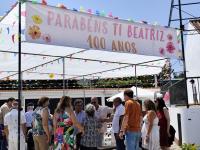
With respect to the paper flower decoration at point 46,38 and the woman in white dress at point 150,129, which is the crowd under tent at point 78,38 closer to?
the paper flower decoration at point 46,38

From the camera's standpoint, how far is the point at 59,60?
10156mm

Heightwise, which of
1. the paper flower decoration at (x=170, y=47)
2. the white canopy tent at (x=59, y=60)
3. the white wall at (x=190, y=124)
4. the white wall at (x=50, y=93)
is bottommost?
the white wall at (x=190, y=124)

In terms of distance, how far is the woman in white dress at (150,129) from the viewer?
290 inches

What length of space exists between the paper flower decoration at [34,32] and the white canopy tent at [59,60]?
4.4 inches

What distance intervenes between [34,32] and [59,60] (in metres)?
3.74

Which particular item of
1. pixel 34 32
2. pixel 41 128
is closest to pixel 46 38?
pixel 34 32

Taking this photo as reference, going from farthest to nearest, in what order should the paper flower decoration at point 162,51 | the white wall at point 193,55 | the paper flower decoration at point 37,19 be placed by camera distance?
the white wall at point 193,55, the paper flower decoration at point 162,51, the paper flower decoration at point 37,19

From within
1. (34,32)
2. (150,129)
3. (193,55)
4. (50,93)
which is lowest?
(150,129)

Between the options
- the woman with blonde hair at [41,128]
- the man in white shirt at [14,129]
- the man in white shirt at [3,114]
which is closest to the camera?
the woman with blonde hair at [41,128]

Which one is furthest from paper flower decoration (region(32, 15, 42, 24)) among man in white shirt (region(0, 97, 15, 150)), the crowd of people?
man in white shirt (region(0, 97, 15, 150))

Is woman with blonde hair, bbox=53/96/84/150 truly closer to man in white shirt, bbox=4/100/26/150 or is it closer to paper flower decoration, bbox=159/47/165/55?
man in white shirt, bbox=4/100/26/150

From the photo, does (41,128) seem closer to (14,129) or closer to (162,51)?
(14,129)

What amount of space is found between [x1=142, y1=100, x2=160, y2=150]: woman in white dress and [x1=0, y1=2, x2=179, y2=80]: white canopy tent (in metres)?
1.97

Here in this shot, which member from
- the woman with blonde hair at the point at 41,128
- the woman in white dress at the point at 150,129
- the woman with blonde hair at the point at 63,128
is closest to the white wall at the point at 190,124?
the woman in white dress at the point at 150,129
